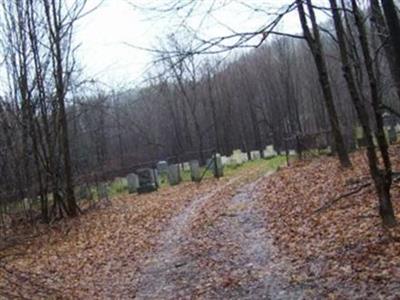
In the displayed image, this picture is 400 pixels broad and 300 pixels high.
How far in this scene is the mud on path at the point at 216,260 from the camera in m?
8.73

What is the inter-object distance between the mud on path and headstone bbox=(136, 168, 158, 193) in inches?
430

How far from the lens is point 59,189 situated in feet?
69.1

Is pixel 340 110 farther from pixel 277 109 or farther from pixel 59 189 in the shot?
pixel 59 189

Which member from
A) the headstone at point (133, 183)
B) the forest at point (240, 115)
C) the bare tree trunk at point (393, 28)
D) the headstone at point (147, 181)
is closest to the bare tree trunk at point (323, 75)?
the forest at point (240, 115)

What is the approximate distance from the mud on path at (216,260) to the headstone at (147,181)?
1091 centimetres

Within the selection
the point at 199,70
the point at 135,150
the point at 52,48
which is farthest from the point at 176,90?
the point at 52,48

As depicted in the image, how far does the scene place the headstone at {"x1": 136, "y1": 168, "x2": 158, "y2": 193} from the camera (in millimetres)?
27969

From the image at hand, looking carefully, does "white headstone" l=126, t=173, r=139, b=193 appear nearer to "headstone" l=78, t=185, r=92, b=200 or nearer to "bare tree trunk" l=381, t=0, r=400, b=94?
"headstone" l=78, t=185, r=92, b=200

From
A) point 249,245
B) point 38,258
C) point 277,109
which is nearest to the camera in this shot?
point 249,245

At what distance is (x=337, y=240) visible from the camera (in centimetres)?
970

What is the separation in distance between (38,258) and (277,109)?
4070 centimetres

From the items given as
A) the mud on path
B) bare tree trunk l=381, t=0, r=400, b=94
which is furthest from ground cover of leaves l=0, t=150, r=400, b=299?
bare tree trunk l=381, t=0, r=400, b=94

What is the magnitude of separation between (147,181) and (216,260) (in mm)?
18182

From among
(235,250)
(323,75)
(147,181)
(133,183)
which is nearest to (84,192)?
(147,181)
